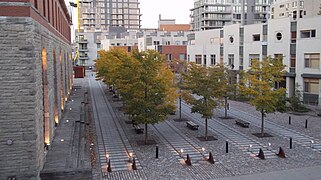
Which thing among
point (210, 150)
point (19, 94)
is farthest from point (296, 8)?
point (19, 94)

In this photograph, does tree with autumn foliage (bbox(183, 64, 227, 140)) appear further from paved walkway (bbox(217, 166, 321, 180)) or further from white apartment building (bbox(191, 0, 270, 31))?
white apartment building (bbox(191, 0, 270, 31))

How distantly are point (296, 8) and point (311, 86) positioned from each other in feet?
142

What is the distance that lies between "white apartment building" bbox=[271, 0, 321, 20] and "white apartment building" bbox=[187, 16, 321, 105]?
525 inches

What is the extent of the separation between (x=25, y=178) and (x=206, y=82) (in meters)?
16.1

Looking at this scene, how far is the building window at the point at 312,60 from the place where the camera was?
4252 cm

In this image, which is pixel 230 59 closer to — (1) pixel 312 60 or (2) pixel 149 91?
(1) pixel 312 60

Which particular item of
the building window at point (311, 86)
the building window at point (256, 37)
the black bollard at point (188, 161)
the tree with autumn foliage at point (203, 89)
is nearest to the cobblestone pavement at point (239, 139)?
the tree with autumn foliage at point (203, 89)

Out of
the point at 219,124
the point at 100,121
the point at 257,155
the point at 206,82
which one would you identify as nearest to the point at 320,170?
the point at 257,155

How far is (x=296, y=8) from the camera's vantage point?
81.5 m

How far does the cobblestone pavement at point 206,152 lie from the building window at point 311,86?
11.9 meters

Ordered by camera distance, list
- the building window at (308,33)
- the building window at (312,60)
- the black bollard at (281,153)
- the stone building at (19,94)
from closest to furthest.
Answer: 1. the stone building at (19,94)
2. the black bollard at (281,153)
3. the building window at (312,60)
4. the building window at (308,33)

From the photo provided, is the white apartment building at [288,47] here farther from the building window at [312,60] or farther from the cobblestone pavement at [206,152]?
the cobblestone pavement at [206,152]

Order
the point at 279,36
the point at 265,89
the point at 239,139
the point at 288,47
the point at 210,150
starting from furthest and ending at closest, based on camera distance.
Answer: the point at 279,36 < the point at 288,47 < the point at 265,89 < the point at 239,139 < the point at 210,150

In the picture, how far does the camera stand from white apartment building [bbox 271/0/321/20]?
70.1 metres
